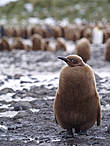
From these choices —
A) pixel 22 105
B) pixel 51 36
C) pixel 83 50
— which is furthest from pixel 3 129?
pixel 51 36

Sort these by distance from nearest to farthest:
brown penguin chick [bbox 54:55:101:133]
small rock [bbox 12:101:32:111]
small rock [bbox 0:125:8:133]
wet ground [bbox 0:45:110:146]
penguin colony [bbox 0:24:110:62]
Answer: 1. brown penguin chick [bbox 54:55:101:133]
2. wet ground [bbox 0:45:110:146]
3. small rock [bbox 0:125:8:133]
4. small rock [bbox 12:101:32:111]
5. penguin colony [bbox 0:24:110:62]

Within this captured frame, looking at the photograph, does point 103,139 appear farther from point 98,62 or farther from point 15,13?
point 15,13

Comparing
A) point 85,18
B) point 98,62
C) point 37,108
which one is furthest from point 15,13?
point 37,108

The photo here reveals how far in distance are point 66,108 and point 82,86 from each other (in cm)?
23

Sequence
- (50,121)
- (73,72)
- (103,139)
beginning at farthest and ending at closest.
Result: 1. (50,121)
2. (103,139)
3. (73,72)

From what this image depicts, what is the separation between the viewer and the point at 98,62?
725cm

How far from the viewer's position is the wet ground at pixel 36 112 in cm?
272

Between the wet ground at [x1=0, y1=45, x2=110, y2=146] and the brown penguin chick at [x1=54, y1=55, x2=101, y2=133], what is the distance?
0.67 feet

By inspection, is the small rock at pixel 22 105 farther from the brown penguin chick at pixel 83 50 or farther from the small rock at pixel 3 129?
the brown penguin chick at pixel 83 50

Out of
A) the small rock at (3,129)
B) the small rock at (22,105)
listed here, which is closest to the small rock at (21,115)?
the small rock at (22,105)

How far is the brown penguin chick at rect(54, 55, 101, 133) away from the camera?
2.53m

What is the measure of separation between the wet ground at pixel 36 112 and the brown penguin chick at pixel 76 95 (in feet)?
0.67

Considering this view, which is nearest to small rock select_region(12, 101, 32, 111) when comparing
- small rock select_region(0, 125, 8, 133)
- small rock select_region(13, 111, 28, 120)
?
small rock select_region(13, 111, 28, 120)

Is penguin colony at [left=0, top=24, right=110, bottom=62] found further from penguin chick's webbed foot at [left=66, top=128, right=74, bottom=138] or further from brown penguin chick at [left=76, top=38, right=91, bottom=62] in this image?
penguin chick's webbed foot at [left=66, top=128, right=74, bottom=138]
